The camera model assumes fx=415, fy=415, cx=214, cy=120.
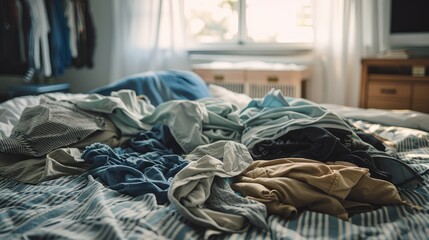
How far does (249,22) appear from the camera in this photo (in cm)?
363

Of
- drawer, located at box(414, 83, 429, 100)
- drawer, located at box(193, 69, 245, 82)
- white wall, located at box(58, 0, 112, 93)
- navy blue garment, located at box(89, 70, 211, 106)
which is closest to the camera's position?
navy blue garment, located at box(89, 70, 211, 106)

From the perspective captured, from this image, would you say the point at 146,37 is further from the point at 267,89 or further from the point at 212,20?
the point at 267,89

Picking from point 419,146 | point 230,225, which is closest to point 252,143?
point 230,225

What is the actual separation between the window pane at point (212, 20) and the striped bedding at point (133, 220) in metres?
2.85

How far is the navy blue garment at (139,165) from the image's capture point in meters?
1.01

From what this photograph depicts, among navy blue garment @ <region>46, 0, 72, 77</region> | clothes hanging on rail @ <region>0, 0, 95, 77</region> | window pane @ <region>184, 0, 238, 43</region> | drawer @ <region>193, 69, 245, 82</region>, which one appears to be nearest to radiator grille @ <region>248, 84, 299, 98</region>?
drawer @ <region>193, 69, 245, 82</region>

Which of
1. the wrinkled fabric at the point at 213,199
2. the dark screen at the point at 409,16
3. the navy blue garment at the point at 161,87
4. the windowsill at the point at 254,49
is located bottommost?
the wrinkled fabric at the point at 213,199

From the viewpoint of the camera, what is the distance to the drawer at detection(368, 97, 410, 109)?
9.20 feet

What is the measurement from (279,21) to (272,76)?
73 centimetres

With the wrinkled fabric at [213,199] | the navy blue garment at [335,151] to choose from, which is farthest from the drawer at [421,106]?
the wrinkled fabric at [213,199]

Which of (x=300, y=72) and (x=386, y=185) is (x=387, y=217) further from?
(x=300, y=72)

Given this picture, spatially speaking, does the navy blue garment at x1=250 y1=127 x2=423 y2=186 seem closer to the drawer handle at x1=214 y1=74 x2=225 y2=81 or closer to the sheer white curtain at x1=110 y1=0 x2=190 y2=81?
the drawer handle at x1=214 y1=74 x2=225 y2=81

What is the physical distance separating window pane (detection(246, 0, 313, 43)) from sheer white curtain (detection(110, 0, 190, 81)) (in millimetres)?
621

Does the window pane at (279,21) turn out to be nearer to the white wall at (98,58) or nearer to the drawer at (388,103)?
the drawer at (388,103)
